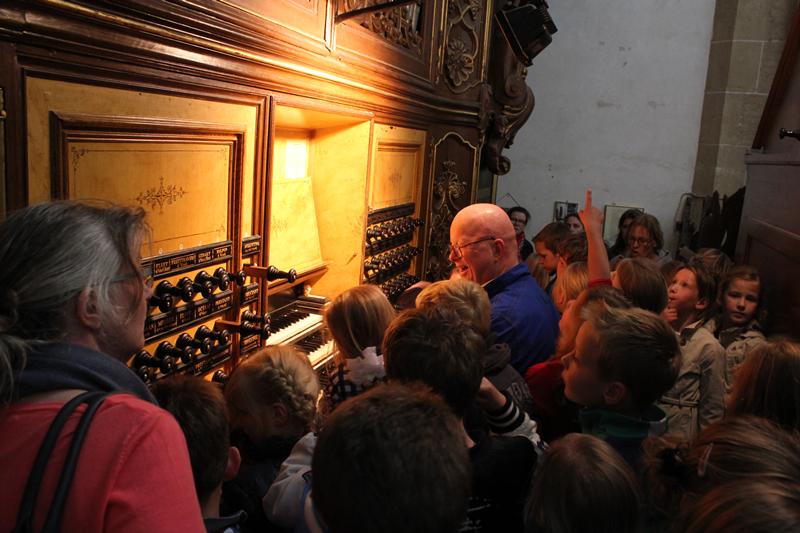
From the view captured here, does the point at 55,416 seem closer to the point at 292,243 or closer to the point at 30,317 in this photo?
the point at 30,317

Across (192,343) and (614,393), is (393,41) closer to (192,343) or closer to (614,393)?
(192,343)

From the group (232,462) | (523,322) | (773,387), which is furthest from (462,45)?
(232,462)

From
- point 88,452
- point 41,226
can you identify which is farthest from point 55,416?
point 41,226

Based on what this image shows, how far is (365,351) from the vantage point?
2512 millimetres

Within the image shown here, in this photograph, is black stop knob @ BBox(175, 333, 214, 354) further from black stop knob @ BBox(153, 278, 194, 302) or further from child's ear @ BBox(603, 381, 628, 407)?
child's ear @ BBox(603, 381, 628, 407)

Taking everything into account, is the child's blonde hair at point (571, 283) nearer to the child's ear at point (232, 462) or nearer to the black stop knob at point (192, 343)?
the black stop knob at point (192, 343)

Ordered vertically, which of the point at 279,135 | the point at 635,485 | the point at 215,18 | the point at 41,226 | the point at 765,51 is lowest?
the point at 635,485

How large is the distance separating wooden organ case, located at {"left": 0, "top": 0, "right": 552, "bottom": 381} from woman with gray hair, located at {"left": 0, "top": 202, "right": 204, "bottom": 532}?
2.33 feet

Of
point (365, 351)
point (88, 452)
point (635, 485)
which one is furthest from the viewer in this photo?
point (365, 351)

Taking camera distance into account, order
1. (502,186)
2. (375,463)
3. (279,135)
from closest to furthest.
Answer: (375,463), (279,135), (502,186)

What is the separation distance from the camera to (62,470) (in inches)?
42.0

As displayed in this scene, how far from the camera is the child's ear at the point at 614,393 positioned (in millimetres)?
2318

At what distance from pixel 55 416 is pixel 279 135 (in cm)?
329

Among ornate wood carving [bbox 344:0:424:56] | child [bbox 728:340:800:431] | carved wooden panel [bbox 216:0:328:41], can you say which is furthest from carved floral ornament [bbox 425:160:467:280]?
child [bbox 728:340:800:431]
